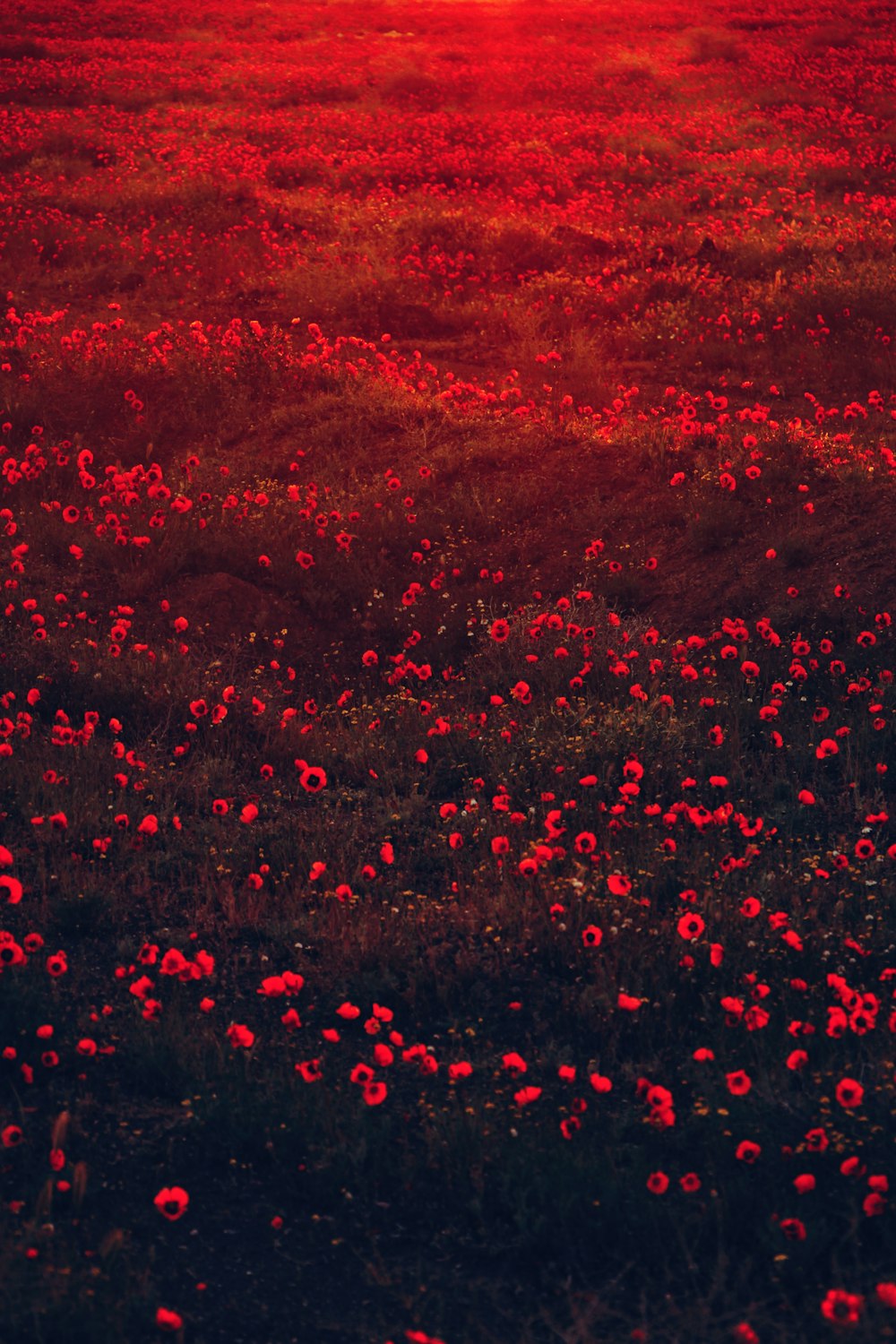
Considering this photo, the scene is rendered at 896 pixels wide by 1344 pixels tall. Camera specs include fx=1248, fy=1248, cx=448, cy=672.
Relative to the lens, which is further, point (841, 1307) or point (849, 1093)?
point (849, 1093)

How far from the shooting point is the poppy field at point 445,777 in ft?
11.2

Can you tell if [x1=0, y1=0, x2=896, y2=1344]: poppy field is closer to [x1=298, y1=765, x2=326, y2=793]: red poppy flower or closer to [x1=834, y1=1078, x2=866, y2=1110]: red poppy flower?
[x1=834, y1=1078, x2=866, y2=1110]: red poppy flower

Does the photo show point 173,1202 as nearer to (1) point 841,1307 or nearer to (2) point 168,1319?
(2) point 168,1319

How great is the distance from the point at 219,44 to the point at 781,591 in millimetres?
25662

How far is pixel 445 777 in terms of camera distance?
237 inches

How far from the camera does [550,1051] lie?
4105 mm

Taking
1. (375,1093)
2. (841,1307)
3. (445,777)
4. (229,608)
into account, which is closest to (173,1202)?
(375,1093)

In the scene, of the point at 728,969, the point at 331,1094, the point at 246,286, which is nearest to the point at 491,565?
the point at 728,969

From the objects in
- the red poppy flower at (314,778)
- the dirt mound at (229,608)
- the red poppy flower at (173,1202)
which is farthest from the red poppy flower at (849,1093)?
the dirt mound at (229,608)

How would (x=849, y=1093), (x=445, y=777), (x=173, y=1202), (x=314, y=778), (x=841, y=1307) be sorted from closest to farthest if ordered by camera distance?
Result: 1. (x=841, y=1307)
2. (x=173, y=1202)
3. (x=849, y=1093)
4. (x=314, y=778)
5. (x=445, y=777)

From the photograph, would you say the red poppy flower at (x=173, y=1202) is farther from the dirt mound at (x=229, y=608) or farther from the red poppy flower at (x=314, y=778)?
the dirt mound at (x=229, y=608)

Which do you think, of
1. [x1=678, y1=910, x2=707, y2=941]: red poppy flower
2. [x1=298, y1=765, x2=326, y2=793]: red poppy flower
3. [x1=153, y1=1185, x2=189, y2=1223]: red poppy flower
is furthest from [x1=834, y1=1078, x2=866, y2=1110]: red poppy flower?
[x1=298, y1=765, x2=326, y2=793]: red poppy flower

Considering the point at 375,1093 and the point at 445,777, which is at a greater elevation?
the point at 375,1093

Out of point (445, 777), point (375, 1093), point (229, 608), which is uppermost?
point (375, 1093)
